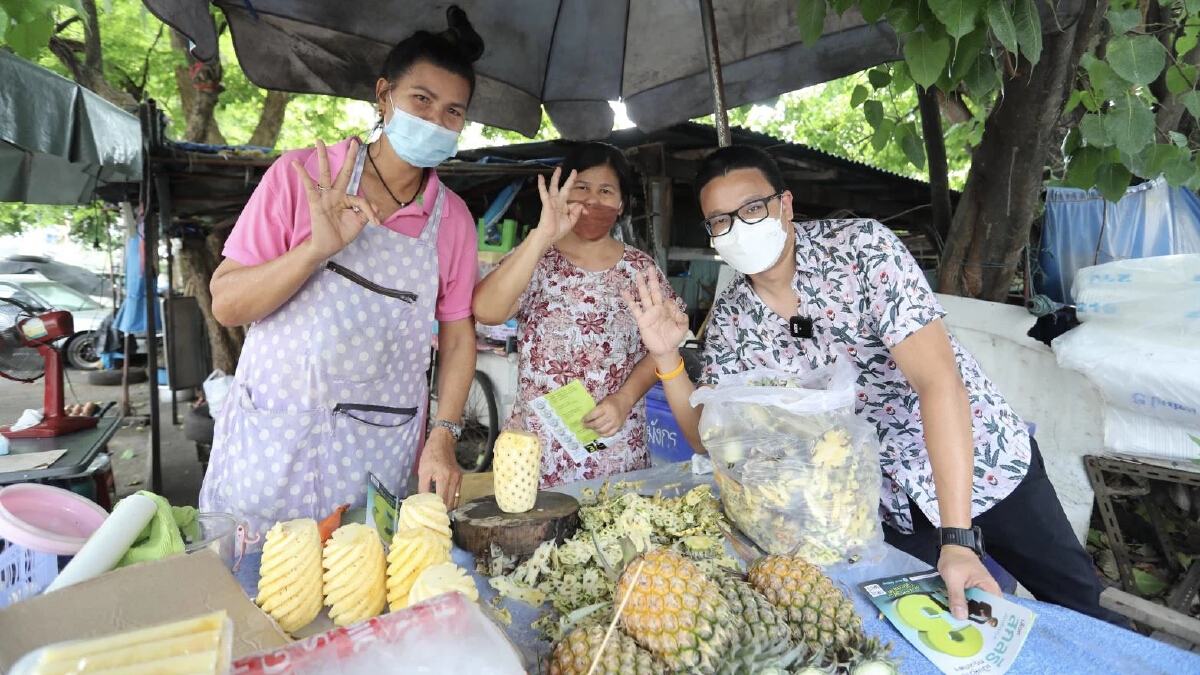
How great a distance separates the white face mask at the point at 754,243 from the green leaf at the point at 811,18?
604 millimetres

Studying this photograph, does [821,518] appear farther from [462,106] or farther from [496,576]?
[462,106]

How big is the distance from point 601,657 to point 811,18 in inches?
76.9

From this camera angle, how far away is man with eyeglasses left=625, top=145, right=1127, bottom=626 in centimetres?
191

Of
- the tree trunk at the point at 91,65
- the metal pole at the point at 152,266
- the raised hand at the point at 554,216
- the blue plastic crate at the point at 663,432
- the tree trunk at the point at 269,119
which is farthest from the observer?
the tree trunk at the point at 269,119

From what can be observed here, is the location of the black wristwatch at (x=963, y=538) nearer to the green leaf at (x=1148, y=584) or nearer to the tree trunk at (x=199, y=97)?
the green leaf at (x=1148, y=584)

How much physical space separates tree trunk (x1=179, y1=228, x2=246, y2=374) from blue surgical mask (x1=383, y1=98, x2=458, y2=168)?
7121 mm

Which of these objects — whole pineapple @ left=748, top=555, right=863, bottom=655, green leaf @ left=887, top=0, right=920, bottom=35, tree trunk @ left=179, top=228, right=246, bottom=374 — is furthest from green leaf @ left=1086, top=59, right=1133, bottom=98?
tree trunk @ left=179, top=228, right=246, bottom=374

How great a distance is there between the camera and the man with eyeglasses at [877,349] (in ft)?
6.27

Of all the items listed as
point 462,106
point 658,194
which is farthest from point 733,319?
point 658,194

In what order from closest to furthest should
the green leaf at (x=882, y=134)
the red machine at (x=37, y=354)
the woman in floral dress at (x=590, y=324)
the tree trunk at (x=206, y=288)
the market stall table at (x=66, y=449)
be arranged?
the woman in floral dress at (x=590, y=324), the green leaf at (x=882, y=134), the market stall table at (x=66, y=449), the red machine at (x=37, y=354), the tree trunk at (x=206, y=288)

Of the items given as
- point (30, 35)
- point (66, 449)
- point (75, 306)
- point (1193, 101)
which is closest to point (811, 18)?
point (1193, 101)

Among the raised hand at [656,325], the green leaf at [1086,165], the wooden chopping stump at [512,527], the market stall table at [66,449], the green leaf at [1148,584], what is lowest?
the green leaf at [1148,584]

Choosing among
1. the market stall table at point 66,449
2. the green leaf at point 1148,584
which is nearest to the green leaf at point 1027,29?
the green leaf at point 1148,584

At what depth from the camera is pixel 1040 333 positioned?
390 cm
